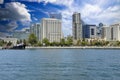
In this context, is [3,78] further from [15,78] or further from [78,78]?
[78,78]

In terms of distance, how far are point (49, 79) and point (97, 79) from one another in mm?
4730

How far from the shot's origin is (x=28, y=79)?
30750 millimetres

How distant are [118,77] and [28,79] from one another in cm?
917

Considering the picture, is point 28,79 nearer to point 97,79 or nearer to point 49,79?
point 49,79

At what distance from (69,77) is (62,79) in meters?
1.63

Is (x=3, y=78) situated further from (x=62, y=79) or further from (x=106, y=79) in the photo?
(x=106, y=79)

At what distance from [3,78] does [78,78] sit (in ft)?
25.2

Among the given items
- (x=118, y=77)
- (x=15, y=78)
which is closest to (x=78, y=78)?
(x=118, y=77)

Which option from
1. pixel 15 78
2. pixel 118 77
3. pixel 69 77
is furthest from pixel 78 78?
pixel 15 78

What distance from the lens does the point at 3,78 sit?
31562 mm

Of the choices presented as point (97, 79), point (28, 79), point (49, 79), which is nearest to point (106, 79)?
point (97, 79)

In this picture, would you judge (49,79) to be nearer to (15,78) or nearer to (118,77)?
(15,78)

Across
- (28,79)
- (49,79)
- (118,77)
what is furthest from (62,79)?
(118,77)

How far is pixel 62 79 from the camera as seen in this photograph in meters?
30.4
